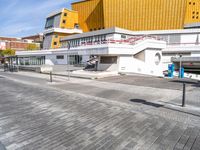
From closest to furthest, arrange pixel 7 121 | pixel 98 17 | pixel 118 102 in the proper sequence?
pixel 7 121 < pixel 118 102 < pixel 98 17

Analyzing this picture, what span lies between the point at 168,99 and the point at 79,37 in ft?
116

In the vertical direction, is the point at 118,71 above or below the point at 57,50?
below

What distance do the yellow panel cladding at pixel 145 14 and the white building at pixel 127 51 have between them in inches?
154

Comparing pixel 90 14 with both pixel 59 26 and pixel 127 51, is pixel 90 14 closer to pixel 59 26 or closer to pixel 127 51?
pixel 59 26

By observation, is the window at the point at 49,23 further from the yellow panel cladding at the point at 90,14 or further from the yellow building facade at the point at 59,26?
the yellow panel cladding at the point at 90,14

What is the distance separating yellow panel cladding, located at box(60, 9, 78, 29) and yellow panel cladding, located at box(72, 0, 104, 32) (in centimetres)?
207

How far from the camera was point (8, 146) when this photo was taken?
13.8 feet

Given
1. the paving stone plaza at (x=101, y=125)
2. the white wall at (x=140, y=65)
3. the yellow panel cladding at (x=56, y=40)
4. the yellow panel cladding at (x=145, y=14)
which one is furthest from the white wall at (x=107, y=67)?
the yellow panel cladding at (x=56, y=40)

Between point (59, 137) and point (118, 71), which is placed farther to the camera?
point (118, 71)

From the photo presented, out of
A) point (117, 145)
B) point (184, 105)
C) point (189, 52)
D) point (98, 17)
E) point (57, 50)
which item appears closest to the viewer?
point (117, 145)

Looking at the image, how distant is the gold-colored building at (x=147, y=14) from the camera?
40062mm

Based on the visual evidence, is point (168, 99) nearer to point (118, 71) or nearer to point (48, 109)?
point (48, 109)

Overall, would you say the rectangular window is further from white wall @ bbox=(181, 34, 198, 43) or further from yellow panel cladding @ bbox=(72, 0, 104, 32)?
yellow panel cladding @ bbox=(72, 0, 104, 32)

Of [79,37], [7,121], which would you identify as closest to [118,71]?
[7,121]
